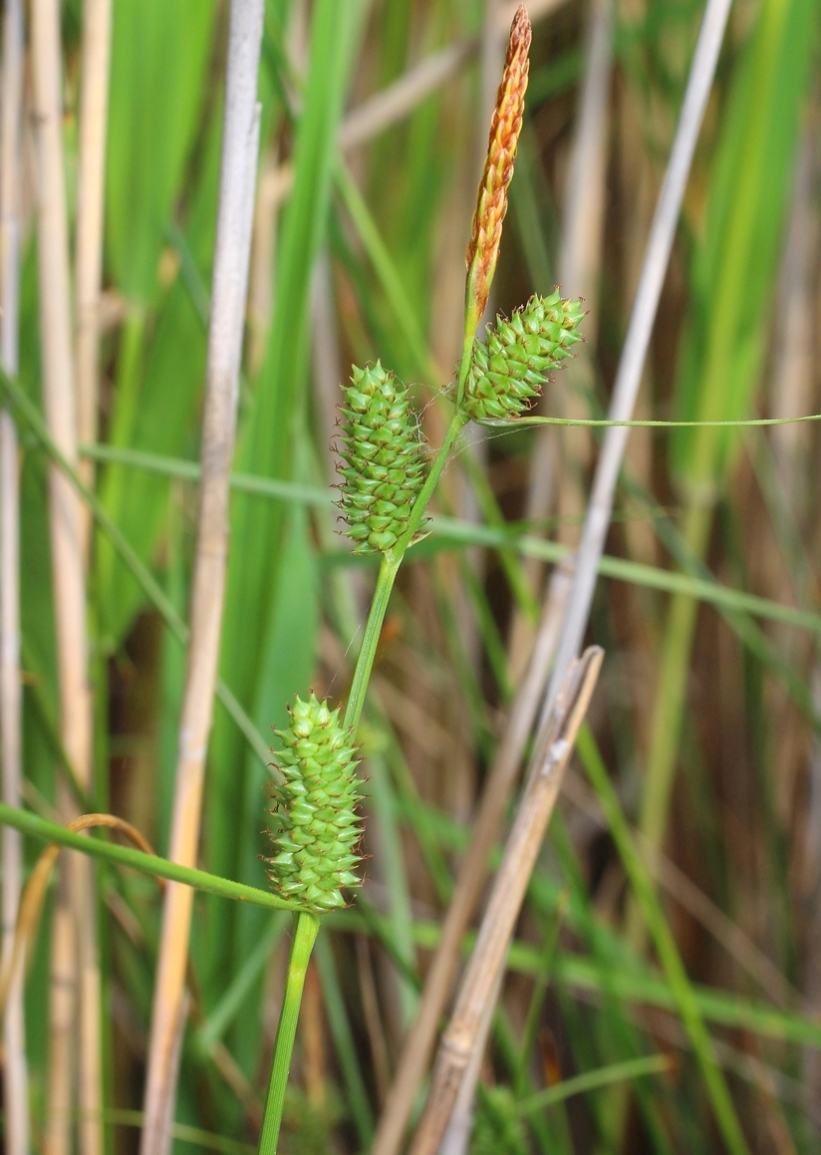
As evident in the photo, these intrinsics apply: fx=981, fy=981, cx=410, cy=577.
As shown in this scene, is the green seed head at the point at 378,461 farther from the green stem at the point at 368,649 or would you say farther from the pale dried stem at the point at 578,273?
the pale dried stem at the point at 578,273

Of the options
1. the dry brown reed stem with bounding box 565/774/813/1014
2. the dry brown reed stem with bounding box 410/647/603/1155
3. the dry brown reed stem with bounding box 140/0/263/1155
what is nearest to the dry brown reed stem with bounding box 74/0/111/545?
the dry brown reed stem with bounding box 140/0/263/1155

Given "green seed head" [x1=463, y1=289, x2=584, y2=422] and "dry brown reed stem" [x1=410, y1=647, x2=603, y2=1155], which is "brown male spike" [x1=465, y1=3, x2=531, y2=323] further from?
"dry brown reed stem" [x1=410, y1=647, x2=603, y2=1155]

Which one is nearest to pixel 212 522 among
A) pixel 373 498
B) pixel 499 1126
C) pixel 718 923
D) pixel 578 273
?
pixel 373 498

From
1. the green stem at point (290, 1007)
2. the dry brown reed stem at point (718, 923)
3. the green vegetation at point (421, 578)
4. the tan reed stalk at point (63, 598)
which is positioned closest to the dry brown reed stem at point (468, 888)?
the green vegetation at point (421, 578)

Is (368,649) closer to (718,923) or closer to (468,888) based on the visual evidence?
(468,888)

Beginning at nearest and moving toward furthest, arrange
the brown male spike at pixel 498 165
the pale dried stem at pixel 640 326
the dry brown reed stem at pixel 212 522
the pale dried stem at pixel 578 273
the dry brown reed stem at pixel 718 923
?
the brown male spike at pixel 498 165 → the dry brown reed stem at pixel 212 522 → the pale dried stem at pixel 640 326 → the pale dried stem at pixel 578 273 → the dry brown reed stem at pixel 718 923

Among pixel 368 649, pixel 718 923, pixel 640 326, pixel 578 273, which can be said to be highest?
pixel 578 273
